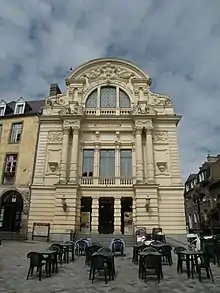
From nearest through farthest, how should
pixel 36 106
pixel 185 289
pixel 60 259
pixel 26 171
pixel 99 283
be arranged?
pixel 185 289 < pixel 99 283 < pixel 60 259 < pixel 26 171 < pixel 36 106

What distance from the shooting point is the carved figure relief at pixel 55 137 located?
84.6 feet

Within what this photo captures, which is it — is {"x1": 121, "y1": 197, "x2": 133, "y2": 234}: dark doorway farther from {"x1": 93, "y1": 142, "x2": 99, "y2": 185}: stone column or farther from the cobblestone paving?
the cobblestone paving

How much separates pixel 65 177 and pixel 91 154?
11.8ft

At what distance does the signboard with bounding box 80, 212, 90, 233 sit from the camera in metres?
23.3

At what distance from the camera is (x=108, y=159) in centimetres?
2527

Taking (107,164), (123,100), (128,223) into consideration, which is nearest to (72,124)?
(107,164)

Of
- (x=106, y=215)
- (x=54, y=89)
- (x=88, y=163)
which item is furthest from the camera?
(x=54, y=89)

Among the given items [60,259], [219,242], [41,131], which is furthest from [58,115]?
[219,242]

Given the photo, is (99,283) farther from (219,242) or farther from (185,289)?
(219,242)

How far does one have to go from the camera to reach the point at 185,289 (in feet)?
23.0

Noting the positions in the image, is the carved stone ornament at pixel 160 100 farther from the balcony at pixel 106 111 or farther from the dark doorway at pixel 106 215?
the dark doorway at pixel 106 215

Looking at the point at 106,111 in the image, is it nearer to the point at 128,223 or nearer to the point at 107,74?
the point at 107,74

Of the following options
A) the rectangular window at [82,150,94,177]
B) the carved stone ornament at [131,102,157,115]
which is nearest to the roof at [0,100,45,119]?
the rectangular window at [82,150,94,177]

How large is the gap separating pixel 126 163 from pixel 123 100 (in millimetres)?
6958
